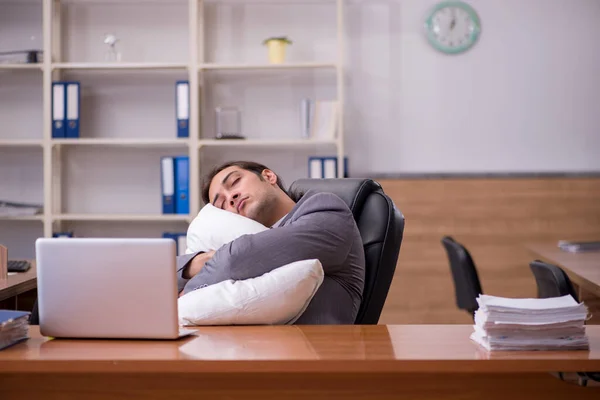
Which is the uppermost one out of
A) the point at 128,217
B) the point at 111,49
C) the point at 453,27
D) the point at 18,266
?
the point at 453,27

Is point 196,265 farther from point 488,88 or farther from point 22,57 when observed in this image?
point 488,88

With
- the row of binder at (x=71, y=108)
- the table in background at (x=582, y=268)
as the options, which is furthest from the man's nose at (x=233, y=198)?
the row of binder at (x=71, y=108)

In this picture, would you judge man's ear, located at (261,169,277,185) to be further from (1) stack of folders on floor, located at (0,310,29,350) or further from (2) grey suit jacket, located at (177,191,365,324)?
(1) stack of folders on floor, located at (0,310,29,350)

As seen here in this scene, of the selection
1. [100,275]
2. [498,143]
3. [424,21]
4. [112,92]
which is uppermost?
[424,21]

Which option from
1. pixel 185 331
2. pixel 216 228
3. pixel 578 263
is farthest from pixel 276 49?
pixel 185 331

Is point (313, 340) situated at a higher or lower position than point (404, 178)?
lower

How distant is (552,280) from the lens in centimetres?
256

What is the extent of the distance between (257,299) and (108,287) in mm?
401

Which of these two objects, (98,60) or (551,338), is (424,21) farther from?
(551,338)

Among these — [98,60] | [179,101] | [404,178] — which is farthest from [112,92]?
[404,178]

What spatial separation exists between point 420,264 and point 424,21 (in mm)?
1480

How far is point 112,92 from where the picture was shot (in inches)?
188

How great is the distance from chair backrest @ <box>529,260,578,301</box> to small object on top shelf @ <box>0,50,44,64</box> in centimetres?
315

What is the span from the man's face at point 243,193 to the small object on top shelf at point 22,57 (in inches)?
96.5
